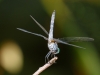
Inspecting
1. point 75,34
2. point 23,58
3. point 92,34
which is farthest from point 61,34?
point 23,58

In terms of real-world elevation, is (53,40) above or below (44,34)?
below

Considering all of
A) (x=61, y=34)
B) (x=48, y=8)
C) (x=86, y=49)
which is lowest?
(x=86, y=49)

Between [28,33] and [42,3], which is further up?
[42,3]

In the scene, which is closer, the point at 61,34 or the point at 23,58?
the point at 61,34

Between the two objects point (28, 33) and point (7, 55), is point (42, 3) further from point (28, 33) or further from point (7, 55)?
point (7, 55)

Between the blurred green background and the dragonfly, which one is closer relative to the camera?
the dragonfly

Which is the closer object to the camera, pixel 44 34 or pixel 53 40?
pixel 53 40

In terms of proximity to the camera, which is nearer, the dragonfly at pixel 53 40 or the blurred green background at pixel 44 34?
the dragonfly at pixel 53 40

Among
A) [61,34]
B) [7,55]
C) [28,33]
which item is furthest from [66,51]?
[7,55]
